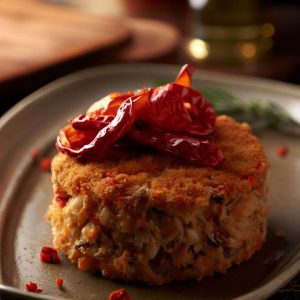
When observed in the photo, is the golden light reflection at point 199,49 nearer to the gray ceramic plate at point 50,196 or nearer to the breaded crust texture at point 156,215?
the gray ceramic plate at point 50,196

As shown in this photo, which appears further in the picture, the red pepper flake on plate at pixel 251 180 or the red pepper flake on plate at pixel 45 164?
the red pepper flake on plate at pixel 45 164

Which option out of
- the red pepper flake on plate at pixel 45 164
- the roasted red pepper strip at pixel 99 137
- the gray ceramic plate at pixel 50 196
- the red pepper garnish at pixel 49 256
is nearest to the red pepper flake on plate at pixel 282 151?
the gray ceramic plate at pixel 50 196

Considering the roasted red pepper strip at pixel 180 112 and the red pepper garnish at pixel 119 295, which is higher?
the roasted red pepper strip at pixel 180 112

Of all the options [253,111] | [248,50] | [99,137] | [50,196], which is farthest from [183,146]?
[248,50]

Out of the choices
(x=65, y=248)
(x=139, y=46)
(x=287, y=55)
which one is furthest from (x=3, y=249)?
(x=287, y=55)

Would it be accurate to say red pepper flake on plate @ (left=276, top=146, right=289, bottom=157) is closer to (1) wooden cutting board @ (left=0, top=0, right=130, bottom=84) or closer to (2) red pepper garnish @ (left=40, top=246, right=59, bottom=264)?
(2) red pepper garnish @ (left=40, top=246, right=59, bottom=264)

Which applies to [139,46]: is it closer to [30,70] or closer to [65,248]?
[30,70]
